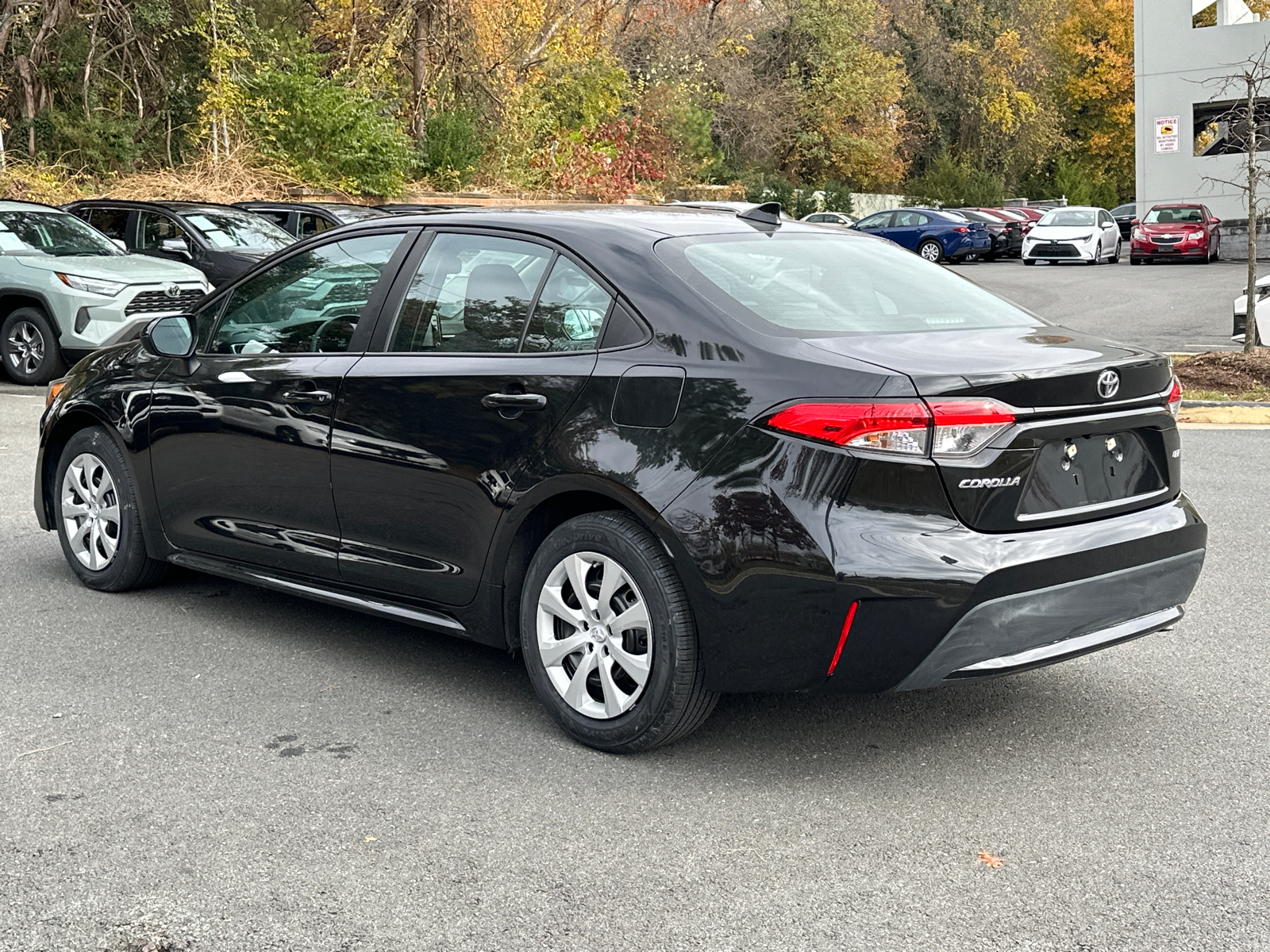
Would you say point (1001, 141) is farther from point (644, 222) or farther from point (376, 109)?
point (644, 222)

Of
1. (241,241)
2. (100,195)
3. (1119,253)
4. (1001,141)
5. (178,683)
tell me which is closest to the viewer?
(178,683)

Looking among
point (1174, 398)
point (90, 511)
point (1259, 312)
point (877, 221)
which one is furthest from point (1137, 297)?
point (90, 511)

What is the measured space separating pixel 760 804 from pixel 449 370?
1.75 metres

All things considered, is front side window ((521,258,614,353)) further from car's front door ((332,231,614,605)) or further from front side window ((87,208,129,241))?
front side window ((87,208,129,241))

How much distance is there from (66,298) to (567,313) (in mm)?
10304

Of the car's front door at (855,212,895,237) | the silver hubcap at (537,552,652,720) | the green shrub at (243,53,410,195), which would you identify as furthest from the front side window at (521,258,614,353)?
the car's front door at (855,212,895,237)

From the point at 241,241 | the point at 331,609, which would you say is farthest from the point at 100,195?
the point at 331,609

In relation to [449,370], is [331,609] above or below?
below

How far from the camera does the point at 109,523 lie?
629 cm

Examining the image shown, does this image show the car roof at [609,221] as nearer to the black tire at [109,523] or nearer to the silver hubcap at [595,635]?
the silver hubcap at [595,635]

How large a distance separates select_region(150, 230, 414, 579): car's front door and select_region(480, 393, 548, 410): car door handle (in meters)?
0.75

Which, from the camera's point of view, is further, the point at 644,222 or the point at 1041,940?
the point at 644,222

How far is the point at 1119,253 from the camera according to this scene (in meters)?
38.9

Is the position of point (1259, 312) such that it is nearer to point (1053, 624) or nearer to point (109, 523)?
point (1053, 624)
